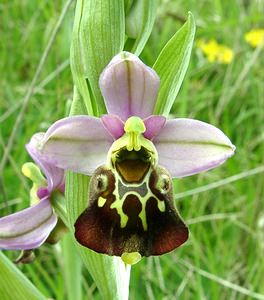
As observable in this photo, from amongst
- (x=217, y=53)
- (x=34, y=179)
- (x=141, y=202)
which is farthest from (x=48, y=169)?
(x=217, y=53)

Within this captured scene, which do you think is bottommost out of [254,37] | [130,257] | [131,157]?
[254,37]

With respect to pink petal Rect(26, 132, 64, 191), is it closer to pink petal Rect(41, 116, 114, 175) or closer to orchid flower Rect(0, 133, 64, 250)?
orchid flower Rect(0, 133, 64, 250)

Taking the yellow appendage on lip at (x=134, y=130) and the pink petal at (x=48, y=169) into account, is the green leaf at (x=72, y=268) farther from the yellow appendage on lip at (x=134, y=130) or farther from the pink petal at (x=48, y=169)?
the yellow appendage on lip at (x=134, y=130)

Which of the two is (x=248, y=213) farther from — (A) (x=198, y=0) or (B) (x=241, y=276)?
(A) (x=198, y=0)

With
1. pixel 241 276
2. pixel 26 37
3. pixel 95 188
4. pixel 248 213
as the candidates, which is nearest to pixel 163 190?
pixel 95 188

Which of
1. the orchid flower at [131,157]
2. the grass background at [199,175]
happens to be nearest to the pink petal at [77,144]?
the orchid flower at [131,157]

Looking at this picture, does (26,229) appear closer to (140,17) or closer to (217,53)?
(140,17)
